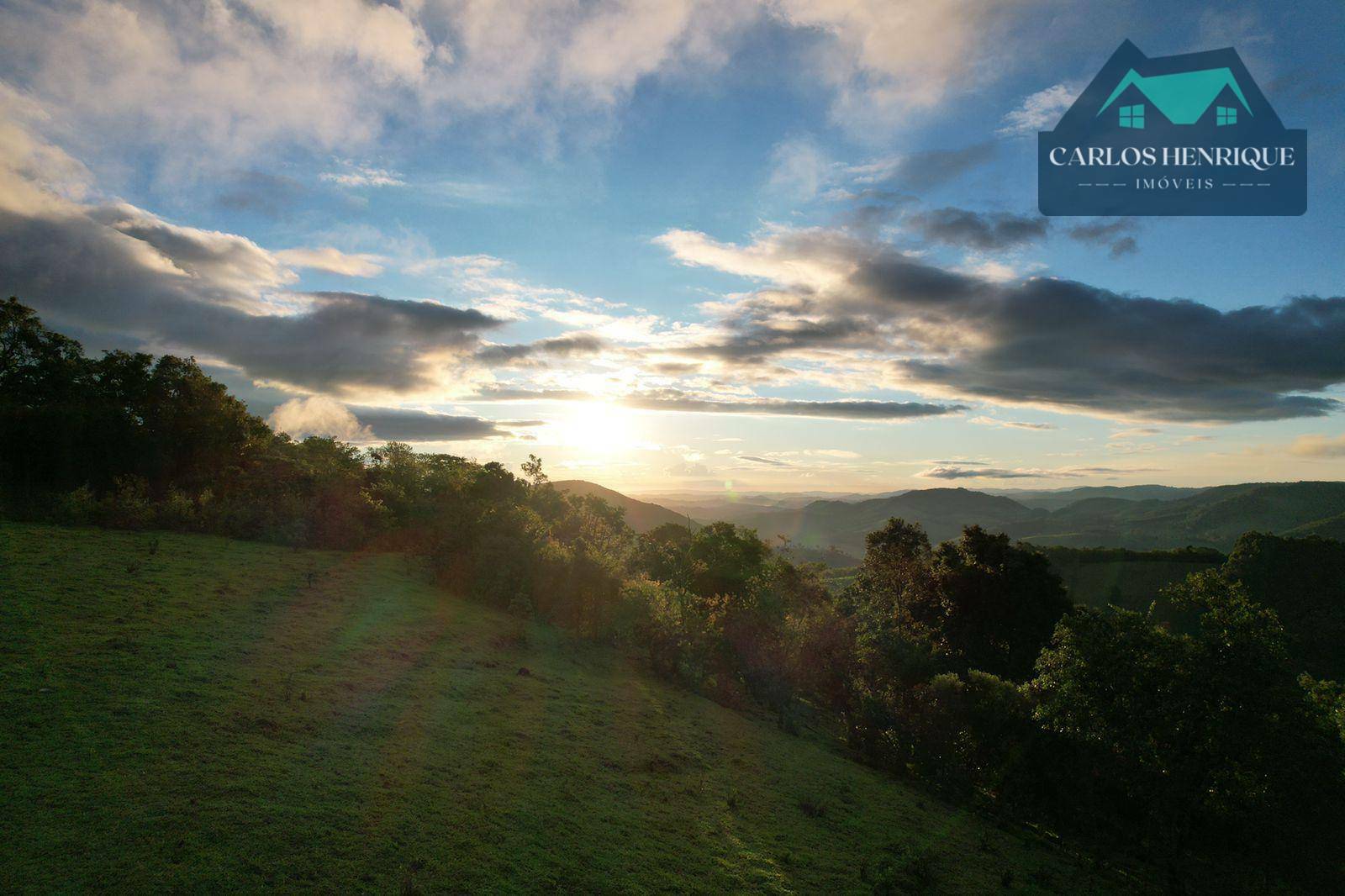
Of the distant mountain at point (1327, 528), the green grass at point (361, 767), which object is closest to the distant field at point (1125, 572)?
the green grass at point (361, 767)

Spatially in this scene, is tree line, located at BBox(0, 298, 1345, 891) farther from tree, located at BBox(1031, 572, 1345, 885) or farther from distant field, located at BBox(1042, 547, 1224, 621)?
distant field, located at BBox(1042, 547, 1224, 621)

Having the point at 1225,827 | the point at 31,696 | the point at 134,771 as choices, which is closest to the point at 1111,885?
the point at 1225,827

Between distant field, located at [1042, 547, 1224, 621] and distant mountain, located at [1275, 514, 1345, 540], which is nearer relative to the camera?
distant field, located at [1042, 547, 1224, 621]

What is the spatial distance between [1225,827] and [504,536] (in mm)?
24957

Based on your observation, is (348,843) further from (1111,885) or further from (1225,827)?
(1225,827)

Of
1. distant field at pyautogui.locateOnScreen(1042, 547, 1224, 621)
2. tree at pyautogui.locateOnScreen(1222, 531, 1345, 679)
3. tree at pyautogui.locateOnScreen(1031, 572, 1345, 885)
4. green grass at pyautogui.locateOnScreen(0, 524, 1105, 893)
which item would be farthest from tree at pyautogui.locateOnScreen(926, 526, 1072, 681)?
distant field at pyautogui.locateOnScreen(1042, 547, 1224, 621)

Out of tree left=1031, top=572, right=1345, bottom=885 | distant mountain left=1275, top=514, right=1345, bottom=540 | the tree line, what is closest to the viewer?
tree left=1031, top=572, right=1345, bottom=885

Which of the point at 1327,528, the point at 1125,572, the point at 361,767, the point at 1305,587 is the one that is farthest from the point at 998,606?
the point at 1327,528

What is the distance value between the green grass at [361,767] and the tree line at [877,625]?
10.8 ft

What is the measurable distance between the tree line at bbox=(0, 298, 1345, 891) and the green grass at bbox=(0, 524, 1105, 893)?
3.29 metres

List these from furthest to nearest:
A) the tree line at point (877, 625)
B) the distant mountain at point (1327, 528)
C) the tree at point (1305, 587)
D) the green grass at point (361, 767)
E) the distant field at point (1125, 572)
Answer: the distant mountain at point (1327, 528) → the distant field at point (1125, 572) → the tree at point (1305, 587) → the tree line at point (877, 625) → the green grass at point (361, 767)

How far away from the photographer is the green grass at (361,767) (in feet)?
22.6

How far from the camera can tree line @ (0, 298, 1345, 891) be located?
13.6 m

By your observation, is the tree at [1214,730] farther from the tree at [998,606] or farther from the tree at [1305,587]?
the tree at [1305,587]
